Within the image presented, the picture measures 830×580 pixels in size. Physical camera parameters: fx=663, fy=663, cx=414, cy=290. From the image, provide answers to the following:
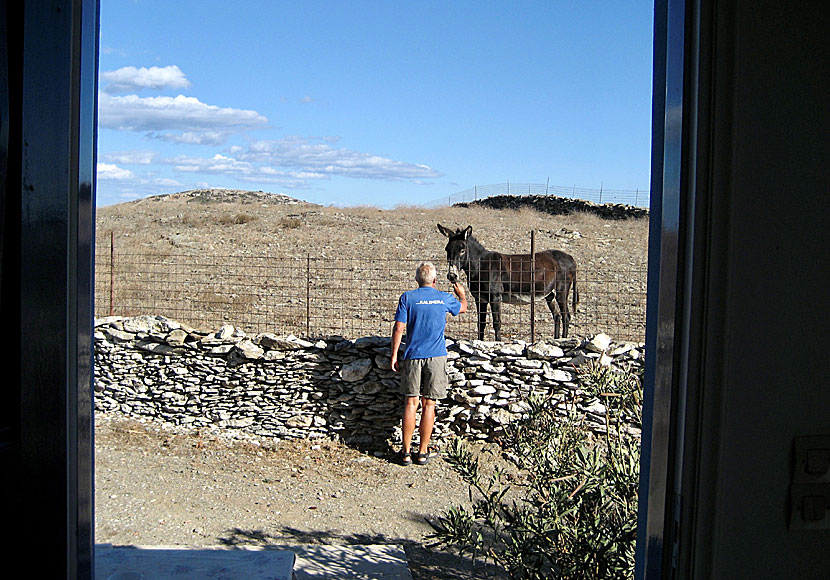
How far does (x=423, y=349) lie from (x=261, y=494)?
182 cm

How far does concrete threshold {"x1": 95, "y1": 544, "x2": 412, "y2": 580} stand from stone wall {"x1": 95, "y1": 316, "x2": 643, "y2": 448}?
269cm

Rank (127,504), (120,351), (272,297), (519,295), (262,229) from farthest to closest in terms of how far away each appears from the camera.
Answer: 1. (262,229)
2. (272,297)
3. (519,295)
4. (120,351)
5. (127,504)

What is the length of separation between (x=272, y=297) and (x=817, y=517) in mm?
10016

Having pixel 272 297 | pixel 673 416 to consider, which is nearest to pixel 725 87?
pixel 673 416

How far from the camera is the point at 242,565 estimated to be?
9.29 ft

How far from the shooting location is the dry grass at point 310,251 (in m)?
10.1

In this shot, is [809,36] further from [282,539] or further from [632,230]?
[632,230]

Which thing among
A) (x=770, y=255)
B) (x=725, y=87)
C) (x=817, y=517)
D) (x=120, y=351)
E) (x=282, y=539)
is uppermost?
(x=725, y=87)

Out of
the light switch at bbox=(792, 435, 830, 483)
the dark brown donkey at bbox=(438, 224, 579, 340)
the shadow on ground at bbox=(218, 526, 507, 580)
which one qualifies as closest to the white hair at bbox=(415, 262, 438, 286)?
the dark brown donkey at bbox=(438, 224, 579, 340)

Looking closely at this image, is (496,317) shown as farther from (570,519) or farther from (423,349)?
(570,519)

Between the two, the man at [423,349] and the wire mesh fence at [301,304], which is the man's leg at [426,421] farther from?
the wire mesh fence at [301,304]

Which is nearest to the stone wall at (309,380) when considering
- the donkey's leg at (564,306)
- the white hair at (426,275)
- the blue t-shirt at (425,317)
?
the blue t-shirt at (425,317)

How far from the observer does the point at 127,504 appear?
5.11m

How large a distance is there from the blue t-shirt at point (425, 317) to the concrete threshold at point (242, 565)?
2228mm
